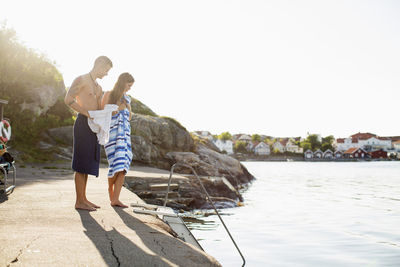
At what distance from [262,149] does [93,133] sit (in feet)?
481

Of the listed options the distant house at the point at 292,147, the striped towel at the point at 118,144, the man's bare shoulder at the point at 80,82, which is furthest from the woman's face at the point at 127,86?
the distant house at the point at 292,147

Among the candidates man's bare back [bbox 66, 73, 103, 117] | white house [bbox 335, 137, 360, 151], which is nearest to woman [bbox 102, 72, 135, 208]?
man's bare back [bbox 66, 73, 103, 117]

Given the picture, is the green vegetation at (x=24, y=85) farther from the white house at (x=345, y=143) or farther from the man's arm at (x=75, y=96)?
the white house at (x=345, y=143)

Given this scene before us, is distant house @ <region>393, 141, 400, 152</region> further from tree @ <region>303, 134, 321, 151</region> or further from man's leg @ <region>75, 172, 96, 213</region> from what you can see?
man's leg @ <region>75, 172, 96, 213</region>

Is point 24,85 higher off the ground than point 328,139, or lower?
lower

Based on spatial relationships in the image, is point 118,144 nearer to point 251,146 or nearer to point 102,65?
point 102,65

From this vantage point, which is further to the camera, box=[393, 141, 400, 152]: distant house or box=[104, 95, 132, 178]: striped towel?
box=[393, 141, 400, 152]: distant house

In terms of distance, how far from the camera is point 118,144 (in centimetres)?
531

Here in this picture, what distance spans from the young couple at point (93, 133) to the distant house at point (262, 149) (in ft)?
475

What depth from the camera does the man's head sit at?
5.05 meters

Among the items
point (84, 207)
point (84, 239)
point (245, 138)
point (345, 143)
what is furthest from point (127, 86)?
point (345, 143)

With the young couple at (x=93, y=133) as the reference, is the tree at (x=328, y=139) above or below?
above

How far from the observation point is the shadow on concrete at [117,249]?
274 cm

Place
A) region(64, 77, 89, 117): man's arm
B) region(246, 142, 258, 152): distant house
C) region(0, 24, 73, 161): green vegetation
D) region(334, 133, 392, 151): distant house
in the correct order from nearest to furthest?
region(64, 77, 89, 117): man's arm < region(0, 24, 73, 161): green vegetation < region(246, 142, 258, 152): distant house < region(334, 133, 392, 151): distant house
